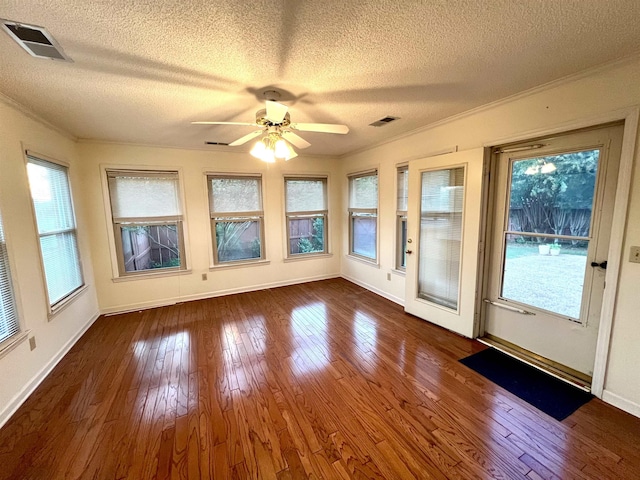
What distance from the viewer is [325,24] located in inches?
55.1

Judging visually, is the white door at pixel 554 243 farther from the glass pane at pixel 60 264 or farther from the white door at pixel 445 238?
the glass pane at pixel 60 264

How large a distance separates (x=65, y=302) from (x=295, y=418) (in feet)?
9.03

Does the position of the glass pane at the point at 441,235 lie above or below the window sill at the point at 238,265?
above

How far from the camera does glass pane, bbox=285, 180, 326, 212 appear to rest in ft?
15.8

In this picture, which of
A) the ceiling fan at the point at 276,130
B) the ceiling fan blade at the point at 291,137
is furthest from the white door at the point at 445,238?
the ceiling fan blade at the point at 291,137

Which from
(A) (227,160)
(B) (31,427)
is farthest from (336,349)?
(A) (227,160)

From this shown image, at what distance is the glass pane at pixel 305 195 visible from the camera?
4.81 m

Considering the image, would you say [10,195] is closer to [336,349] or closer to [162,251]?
[162,251]

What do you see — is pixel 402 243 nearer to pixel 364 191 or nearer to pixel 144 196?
pixel 364 191

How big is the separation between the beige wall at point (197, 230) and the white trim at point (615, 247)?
376cm

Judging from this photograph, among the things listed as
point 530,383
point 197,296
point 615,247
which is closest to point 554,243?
point 615,247

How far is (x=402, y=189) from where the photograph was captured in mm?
3787

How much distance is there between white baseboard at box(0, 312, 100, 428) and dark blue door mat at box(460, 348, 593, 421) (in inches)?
143

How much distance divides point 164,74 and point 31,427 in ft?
8.58
